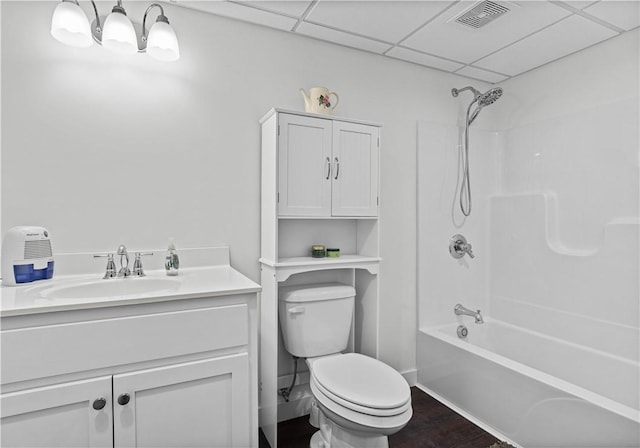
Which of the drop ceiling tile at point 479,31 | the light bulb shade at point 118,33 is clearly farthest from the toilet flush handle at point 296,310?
the drop ceiling tile at point 479,31

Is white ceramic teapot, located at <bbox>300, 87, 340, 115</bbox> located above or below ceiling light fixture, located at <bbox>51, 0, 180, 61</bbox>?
below

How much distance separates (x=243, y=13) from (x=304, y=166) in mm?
841

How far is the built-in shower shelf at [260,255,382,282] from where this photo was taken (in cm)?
173

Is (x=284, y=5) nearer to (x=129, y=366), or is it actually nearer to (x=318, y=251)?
(x=318, y=251)

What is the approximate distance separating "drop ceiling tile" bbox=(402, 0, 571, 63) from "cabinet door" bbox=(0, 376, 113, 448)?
2.21 meters

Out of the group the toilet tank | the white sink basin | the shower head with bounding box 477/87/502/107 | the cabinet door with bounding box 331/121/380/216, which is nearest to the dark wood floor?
the toilet tank

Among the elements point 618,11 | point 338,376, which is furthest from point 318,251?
point 618,11

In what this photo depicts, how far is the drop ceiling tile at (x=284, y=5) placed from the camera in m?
1.68

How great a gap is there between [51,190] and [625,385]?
3.00 m

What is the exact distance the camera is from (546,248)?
229 centimetres

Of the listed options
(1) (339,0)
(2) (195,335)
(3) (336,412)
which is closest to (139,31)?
(1) (339,0)

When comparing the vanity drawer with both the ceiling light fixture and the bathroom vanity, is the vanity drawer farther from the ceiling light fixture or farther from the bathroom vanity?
the ceiling light fixture

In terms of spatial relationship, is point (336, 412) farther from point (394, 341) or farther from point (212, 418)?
point (394, 341)

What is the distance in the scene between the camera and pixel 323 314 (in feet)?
5.99
